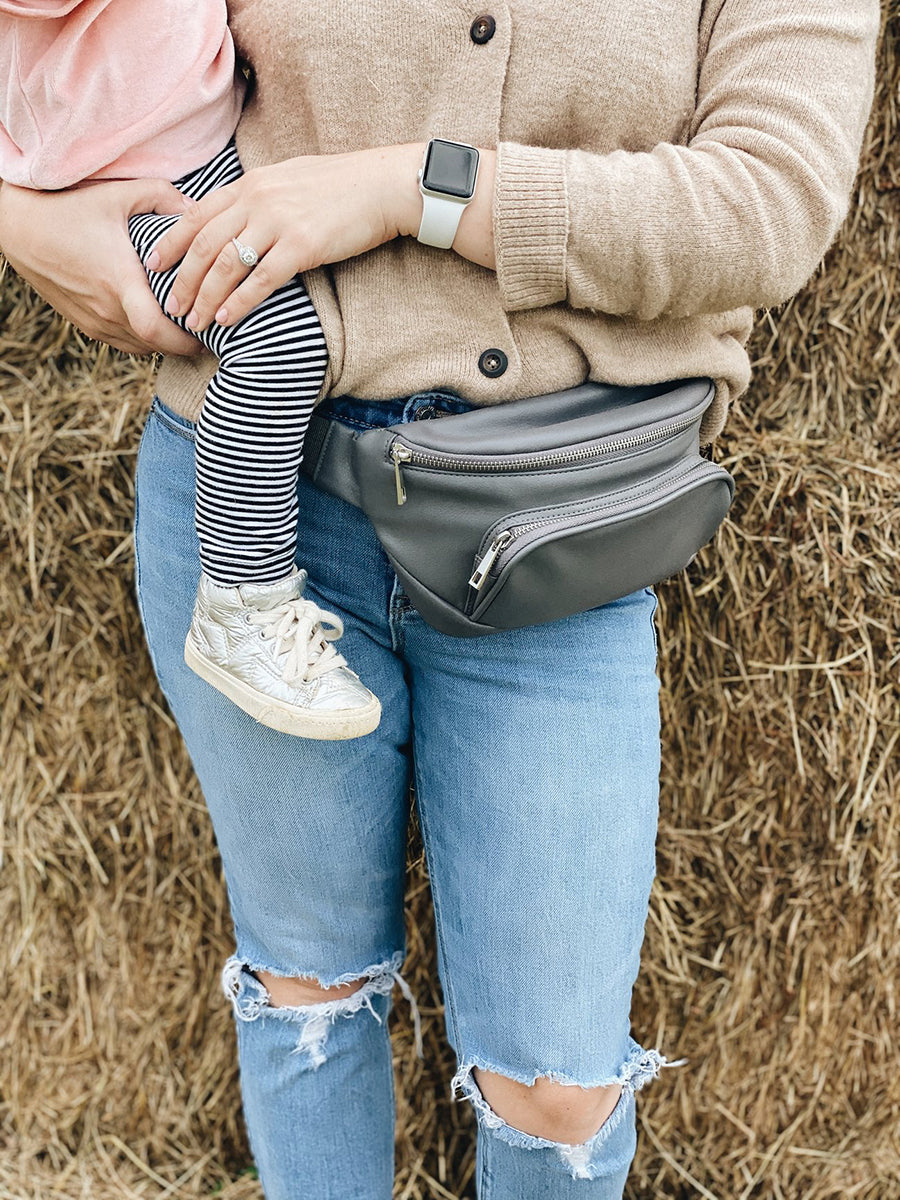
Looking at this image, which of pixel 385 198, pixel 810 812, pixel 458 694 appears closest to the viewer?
pixel 385 198

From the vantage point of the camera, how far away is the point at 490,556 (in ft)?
2.59

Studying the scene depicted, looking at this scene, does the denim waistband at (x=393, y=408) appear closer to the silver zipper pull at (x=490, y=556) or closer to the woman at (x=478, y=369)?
the woman at (x=478, y=369)

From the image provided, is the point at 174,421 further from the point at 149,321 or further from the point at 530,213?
the point at 530,213

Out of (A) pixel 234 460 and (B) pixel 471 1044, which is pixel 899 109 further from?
(B) pixel 471 1044

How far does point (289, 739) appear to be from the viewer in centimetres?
88

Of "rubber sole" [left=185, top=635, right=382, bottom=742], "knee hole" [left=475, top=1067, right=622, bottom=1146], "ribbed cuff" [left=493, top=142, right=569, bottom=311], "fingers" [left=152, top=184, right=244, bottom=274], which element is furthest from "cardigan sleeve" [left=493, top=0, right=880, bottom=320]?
"knee hole" [left=475, top=1067, right=622, bottom=1146]

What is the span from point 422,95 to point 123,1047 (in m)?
1.29

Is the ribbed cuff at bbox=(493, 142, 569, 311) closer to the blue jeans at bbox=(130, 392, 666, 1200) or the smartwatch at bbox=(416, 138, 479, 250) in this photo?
the smartwatch at bbox=(416, 138, 479, 250)

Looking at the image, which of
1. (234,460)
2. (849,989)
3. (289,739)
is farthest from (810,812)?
(234,460)

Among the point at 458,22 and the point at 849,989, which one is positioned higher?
the point at 458,22

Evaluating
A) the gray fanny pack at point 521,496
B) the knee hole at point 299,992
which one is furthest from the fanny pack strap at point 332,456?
the knee hole at point 299,992

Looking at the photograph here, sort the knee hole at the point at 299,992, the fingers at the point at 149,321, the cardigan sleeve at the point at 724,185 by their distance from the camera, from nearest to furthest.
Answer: the cardigan sleeve at the point at 724,185, the fingers at the point at 149,321, the knee hole at the point at 299,992

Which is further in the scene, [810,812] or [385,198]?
[810,812]

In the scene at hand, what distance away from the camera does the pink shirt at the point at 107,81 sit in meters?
0.81
